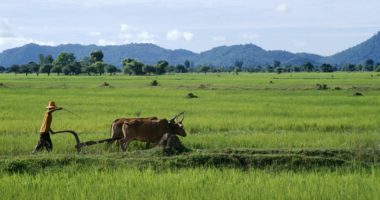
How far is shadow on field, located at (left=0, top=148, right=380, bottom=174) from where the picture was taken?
8.96m

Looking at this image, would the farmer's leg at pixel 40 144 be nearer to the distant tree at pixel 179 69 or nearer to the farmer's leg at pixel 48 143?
the farmer's leg at pixel 48 143

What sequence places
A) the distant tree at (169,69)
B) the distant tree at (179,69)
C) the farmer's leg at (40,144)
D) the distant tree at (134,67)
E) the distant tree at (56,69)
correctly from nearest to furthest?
the farmer's leg at (40,144), the distant tree at (134,67), the distant tree at (56,69), the distant tree at (169,69), the distant tree at (179,69)

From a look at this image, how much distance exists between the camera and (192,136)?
13.2 m

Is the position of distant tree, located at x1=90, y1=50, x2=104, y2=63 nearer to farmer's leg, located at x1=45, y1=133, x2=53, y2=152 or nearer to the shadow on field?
farmer's leg, located at x1=45, y1=133, x2=53, y2=152

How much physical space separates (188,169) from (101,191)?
214 cm

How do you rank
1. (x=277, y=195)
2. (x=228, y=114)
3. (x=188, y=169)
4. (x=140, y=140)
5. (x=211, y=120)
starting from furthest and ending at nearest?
(x=228, y=114), (x=211, y=120), (x=140, y=140), (x=188, y=169), (x=277, y=195)

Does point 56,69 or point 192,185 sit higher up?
point 192,185

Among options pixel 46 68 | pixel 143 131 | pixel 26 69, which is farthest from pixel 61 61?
pixel 143 131

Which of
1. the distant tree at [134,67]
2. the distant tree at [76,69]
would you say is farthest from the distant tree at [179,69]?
the distant tree at [76,69]

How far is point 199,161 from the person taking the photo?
9250 mm

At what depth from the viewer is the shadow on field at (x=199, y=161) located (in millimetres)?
8961

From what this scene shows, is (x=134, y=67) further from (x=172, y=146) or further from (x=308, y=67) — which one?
(x=172, y=146)

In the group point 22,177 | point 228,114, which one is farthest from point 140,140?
point 228,114

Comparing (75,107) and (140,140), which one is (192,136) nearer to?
(140,140)
